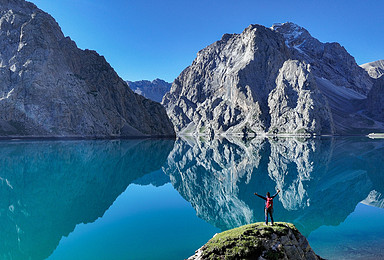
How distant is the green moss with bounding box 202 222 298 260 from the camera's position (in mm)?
8258

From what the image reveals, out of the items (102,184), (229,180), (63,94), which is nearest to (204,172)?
(229,180)

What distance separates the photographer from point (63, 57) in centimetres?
16950

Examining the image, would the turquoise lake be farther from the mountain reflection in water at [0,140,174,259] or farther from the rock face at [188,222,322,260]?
the rock face at [188,222,322,260]

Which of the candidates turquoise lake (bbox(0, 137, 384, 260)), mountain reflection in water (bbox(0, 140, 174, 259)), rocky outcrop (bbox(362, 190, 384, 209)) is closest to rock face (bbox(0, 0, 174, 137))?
mountain reflection in water (bbox(0, 140, 174, 259))

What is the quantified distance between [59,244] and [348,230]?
61.5 feet

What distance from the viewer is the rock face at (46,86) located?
→ 134 meters

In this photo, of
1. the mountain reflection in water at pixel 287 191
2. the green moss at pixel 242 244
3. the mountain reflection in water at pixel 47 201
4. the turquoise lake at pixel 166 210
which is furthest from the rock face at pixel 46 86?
the green moss at pixel 242 244

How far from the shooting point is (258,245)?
849cm

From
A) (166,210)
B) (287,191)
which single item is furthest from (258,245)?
(287,191)

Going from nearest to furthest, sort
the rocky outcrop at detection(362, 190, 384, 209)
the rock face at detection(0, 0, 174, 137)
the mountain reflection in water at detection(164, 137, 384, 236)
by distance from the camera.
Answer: the mountain reflection in water at detection(164, 137, 384, 236)
the rocky outcrop at detection(362, 190, 384, 209)
the rock face at detection(0, 0, 174, 137)

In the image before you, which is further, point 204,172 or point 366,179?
point 204,172

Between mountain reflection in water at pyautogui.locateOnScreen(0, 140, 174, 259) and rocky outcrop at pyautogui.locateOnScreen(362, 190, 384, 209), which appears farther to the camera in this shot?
rocky outcrop at pyautogui.locateOnScreen(362, 190, 384, 209)

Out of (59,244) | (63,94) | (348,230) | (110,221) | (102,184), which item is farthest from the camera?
(63,94)

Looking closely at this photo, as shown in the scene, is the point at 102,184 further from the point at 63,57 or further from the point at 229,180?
the point at 63,57
